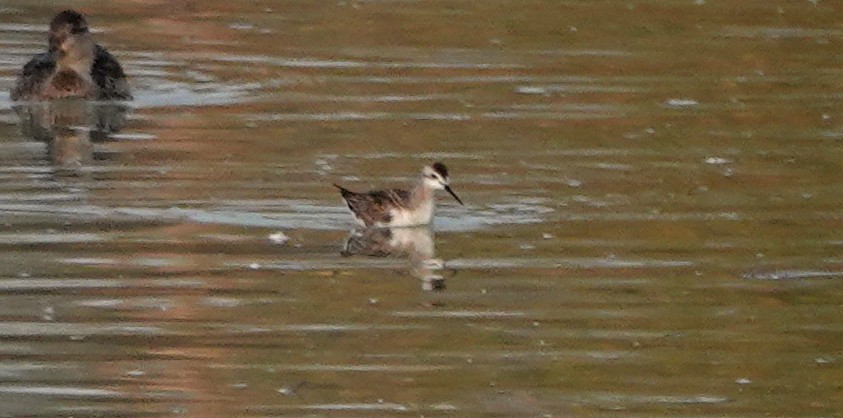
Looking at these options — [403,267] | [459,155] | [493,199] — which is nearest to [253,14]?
[459,155]

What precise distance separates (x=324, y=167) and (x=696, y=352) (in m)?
5.01

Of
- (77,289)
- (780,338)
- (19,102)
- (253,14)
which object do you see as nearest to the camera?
(780,338)

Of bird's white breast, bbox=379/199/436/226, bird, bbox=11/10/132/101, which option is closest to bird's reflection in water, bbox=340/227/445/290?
bird's white breast, bbox=379/199/436/226

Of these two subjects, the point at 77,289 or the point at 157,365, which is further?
the point at 77,289

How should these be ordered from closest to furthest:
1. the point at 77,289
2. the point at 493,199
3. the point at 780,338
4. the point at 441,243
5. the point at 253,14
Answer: the point at 780,338
the point at 77,289
the point at 441,243
the point at 493,199
the point at 253,14

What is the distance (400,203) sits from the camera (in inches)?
571

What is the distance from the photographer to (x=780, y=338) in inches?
464

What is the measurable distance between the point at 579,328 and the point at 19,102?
27.9 feet

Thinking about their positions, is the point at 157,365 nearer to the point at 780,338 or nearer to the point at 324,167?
the point at 780,338

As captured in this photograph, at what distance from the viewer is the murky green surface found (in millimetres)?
10977

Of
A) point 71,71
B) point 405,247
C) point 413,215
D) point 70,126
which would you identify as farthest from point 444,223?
point 71,71

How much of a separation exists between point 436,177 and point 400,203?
238mm

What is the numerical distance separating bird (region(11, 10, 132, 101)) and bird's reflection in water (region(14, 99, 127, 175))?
0.08m

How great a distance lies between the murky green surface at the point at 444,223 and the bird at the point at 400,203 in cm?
14
